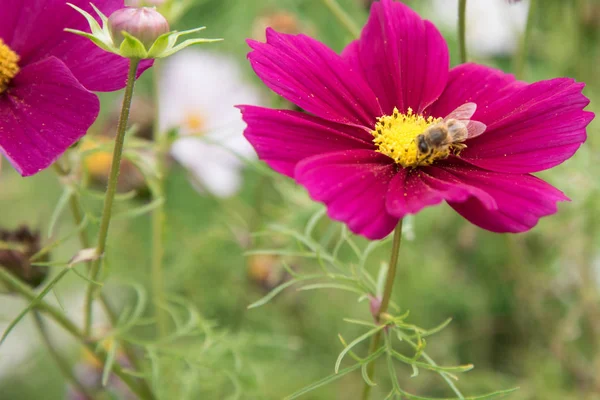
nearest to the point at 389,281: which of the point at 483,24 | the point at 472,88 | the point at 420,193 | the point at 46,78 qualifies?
the point at 420,193

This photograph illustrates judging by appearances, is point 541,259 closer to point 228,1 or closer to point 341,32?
point 341,32

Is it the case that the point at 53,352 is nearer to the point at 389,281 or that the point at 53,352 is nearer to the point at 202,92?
the point at 389,281

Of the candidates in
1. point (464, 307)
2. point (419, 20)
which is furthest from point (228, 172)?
point (419, 20)

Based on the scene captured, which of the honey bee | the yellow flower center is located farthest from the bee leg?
→ the yellow flower center

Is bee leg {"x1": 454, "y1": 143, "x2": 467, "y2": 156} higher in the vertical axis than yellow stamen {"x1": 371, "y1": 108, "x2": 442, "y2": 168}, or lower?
lower

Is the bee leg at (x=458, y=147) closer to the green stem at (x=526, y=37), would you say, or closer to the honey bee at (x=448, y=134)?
the honey bee at (x=448, y=134)

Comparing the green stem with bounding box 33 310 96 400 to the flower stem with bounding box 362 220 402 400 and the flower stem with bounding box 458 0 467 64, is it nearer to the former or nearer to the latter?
the flower stem with bounding box 362 220 402 400
